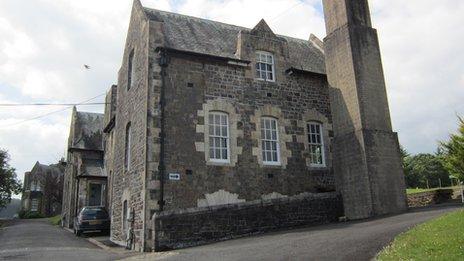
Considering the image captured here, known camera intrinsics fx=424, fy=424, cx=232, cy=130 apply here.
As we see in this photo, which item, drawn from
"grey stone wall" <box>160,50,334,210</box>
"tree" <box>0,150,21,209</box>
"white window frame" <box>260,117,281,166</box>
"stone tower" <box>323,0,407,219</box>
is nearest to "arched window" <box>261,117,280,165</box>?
"white window frame" <box>260,117,281,166</box>

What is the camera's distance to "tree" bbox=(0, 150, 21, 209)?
40.3 m

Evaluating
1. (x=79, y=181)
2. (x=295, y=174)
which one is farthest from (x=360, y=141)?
(x=79, y=181)

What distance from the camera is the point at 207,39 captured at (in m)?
19.8

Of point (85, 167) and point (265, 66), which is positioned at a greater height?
point (265, 66)

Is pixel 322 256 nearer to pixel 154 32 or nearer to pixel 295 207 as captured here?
pixel 295 207

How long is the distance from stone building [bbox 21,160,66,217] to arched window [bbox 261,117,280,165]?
49.8 m

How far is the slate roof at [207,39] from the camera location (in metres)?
18.6

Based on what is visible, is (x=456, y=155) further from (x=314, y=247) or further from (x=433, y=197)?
(x=314, y=247)

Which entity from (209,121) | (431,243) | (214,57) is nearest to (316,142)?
(209,121)

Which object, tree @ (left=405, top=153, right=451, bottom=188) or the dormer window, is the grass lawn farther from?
tree @ (left=405, top=153, right=451, bottom=188)

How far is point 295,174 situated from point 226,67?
5675 mm

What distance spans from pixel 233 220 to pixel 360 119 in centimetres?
676

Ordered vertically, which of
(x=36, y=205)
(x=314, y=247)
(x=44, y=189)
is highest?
(x=44, y=189)

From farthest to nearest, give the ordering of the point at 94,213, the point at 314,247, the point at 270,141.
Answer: the point at 94,213 < the point at 270,141 < the point at 314,247
